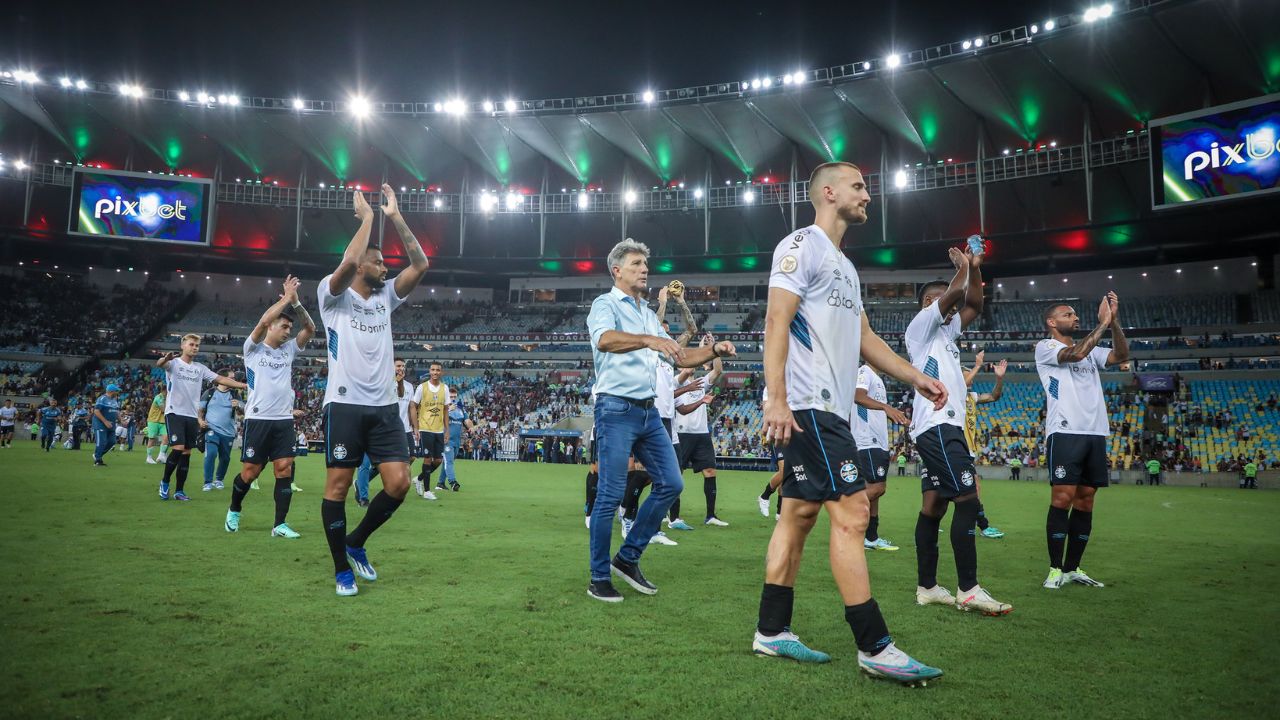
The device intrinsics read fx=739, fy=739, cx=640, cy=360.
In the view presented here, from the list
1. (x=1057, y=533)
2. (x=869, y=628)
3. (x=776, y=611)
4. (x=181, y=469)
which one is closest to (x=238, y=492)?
(x=181, y=469)

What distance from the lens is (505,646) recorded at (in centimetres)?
360

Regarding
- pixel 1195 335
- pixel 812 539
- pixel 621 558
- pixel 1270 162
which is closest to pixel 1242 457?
pixel 1270 162

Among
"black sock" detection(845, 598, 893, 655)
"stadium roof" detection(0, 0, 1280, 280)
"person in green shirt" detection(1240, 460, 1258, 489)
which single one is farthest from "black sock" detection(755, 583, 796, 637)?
"stadium roof" detection(0, 0, 1280, 280)

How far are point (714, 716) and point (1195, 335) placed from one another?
4543 centimetres

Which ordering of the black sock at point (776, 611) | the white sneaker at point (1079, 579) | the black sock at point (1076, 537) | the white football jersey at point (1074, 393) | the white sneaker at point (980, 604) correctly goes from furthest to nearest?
the white football jersey at point (1074, 393) < the black sock at point (1076, 537) < the white sneaker at point (1079, 579) < the white sneaker at point (980, 604) < the black sock at point (776, 611)

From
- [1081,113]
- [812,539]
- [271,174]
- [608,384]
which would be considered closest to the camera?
[608,384]

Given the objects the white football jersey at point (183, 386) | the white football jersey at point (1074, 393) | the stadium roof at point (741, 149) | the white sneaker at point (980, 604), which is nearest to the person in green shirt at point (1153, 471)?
the stadium roof at point (741, 149)

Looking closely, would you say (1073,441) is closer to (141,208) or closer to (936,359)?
(936,359)

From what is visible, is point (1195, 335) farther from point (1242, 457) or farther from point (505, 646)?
point (505, 646)

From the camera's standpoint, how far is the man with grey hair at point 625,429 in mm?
4965

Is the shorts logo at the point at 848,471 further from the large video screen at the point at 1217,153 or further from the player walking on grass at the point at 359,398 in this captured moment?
the large video screen at the point at 1217,153

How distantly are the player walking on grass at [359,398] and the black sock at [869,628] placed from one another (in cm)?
309

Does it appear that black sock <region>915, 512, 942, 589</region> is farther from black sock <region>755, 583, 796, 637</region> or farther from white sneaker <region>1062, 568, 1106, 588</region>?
black sock <region>755, 583, 796, 637</region>

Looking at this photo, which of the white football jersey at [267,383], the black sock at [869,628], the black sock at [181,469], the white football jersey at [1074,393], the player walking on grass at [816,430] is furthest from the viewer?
the black sock at [181,469]
